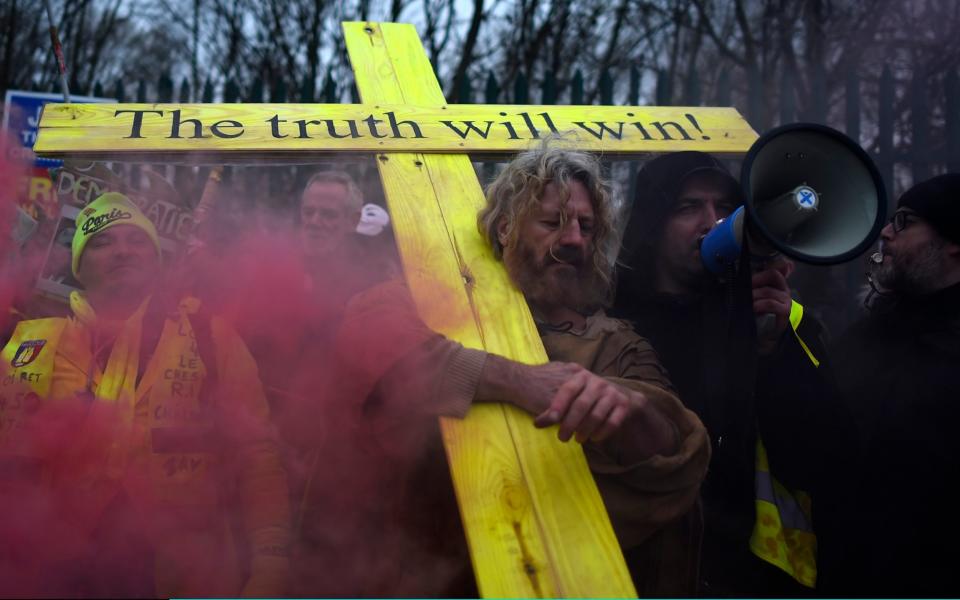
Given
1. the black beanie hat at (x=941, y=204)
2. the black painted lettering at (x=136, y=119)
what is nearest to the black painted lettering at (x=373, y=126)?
the black painted lettering at (x=136, y=119)

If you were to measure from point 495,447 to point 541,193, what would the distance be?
0.73 meters

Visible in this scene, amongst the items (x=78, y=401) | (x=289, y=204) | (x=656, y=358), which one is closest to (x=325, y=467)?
(x=78, y=401)

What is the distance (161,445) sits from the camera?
217 cm

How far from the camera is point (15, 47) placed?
973 centimetres

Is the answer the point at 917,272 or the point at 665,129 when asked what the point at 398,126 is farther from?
the point at 917,272

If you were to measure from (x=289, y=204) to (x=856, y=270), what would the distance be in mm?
3118

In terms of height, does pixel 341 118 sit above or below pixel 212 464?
above

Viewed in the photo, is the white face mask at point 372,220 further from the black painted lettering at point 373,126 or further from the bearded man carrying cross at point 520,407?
the bearded man carrying cross at point 520,407

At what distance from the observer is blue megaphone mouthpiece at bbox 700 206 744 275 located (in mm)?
2049

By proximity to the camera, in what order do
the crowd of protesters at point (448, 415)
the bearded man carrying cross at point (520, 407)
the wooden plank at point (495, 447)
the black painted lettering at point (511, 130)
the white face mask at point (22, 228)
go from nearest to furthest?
the wooden plank at point (495, 447)
the bearded man carrying cross at point (520, 407)
the crowd of protesters at point (448, 415)
the black painted lettering at point (511, 130)
the white face mask at point (22, 228)

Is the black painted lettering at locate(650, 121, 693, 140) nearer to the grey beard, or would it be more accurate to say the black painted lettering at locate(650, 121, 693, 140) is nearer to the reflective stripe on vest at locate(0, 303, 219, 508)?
the grey beard

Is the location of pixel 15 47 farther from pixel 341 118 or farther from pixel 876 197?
pixel 876 197

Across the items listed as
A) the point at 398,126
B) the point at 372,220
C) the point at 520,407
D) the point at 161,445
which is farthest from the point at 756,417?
the point at 372,220

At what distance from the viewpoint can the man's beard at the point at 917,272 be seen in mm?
2465
